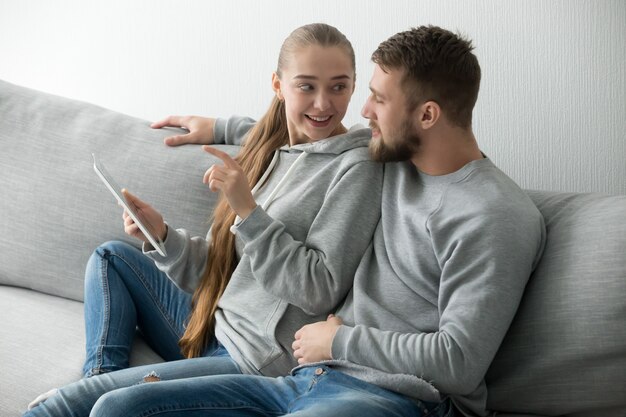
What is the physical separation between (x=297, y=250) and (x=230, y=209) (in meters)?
0.28

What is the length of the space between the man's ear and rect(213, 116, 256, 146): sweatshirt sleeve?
63 centimetres

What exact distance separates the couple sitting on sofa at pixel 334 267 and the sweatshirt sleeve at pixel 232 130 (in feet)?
→ 0.48

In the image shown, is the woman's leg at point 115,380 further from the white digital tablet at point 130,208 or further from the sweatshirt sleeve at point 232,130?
the sweatshirt sleeve at point 232,130

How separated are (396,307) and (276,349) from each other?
255 millimetres

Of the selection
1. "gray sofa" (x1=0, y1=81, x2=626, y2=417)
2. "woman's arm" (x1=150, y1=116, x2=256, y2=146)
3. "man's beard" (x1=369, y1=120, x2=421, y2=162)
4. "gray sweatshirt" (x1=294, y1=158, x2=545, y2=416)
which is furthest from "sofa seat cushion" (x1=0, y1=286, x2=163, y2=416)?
"man's beard" (x1=369, y1=120, x2=421, y2=162)

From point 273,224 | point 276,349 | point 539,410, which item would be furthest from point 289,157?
point 539,410

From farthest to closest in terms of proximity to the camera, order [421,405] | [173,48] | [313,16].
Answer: [173,48]
[313,16]
[421,405]

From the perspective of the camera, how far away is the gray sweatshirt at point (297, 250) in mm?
1738

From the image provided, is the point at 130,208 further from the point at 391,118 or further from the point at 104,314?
the point at 391,118

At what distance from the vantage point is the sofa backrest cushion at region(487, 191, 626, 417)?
1541 mm

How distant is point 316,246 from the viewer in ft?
5.80

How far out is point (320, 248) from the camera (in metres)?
1.76

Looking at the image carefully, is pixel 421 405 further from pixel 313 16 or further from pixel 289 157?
pixel 313 16

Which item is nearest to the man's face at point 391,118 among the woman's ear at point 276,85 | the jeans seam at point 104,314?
the woman's ear at point 276,85
